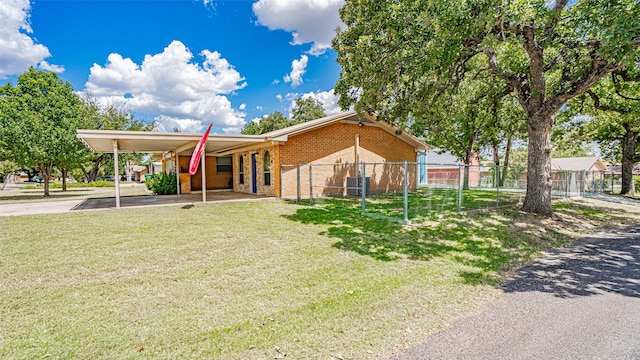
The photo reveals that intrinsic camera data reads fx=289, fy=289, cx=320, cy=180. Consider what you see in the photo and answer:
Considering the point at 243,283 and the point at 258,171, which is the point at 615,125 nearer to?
the point at 258,171

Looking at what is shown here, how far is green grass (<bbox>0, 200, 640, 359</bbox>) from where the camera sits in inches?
109

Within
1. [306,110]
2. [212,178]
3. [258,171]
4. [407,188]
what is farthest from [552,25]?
[306,110]

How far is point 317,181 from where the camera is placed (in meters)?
13.6

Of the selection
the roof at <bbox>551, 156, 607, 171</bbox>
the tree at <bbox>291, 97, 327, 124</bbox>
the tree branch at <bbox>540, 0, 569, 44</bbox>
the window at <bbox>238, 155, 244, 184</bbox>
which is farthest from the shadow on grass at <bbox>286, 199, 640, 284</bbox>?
the tree at <bbox>291, 97, 327, 124</bbox>

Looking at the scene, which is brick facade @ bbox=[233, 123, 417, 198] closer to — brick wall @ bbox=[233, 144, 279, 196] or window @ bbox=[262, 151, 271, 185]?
brick wall @ bbox=[233, 144, 279, 196]

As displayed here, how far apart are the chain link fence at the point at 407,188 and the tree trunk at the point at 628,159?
120cm

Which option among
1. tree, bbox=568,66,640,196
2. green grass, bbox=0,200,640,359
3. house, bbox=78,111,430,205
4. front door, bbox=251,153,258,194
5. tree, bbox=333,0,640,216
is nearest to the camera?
green grass, bbox=0,200,640,359

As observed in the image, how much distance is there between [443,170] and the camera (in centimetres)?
2020

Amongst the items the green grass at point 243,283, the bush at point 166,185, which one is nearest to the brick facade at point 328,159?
the bush at point 166,185

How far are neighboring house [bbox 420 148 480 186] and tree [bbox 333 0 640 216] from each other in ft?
7.79

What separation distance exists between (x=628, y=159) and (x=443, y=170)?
438 inches

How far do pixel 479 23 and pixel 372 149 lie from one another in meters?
9.35

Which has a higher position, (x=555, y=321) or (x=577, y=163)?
(x=577, y=163)

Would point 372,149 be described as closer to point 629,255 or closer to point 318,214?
point 318,214
